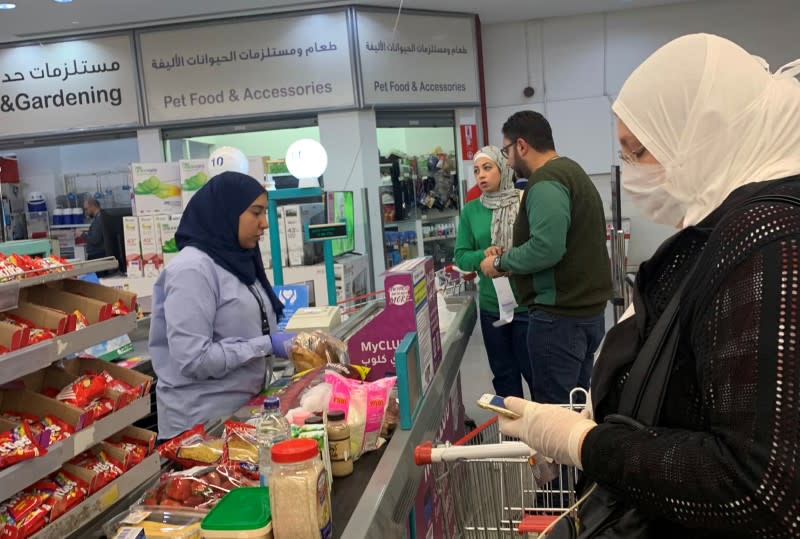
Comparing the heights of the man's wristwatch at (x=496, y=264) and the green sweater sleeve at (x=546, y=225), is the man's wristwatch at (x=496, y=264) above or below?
below

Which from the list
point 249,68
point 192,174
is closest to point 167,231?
point 192,174

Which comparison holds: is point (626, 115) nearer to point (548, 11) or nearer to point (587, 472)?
point (587, 472)

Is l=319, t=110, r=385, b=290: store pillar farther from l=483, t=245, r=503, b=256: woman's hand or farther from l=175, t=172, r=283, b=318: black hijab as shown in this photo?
l=175, t=172, r=283, b=318: black hijab

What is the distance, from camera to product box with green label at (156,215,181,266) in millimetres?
5789

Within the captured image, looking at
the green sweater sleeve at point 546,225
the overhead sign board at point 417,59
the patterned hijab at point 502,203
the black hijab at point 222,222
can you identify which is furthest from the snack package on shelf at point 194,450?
the overhead sign board at point 417,59

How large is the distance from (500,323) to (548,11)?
5812 mm

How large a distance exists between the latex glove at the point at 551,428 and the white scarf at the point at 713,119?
413 mm

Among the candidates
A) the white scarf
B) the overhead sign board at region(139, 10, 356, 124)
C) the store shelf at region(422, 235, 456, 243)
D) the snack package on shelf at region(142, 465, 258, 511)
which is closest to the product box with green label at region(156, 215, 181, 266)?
the overhead sign board at region(139, 10, 356, 124)

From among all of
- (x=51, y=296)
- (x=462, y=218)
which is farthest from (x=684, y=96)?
(x=462, y=218)

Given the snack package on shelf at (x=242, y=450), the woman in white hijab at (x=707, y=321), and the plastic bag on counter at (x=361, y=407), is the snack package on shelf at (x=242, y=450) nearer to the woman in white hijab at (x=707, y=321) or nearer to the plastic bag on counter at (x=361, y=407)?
the plastic bag on counter at (x=361, y=407)

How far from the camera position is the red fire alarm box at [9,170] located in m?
8.34

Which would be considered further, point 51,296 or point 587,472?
point 51,296

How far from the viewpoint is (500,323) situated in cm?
395

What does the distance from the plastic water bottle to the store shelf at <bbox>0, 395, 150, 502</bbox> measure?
1.55 feet
